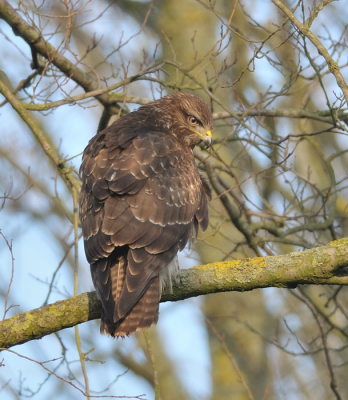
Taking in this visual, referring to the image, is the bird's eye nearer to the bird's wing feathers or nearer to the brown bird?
the brown bird

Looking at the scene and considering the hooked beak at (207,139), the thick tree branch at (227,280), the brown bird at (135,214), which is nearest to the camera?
the thick tree branch at (227,280)

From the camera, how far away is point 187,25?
10.1 meters

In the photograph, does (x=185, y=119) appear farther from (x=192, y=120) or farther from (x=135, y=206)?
(x=135, y=206)

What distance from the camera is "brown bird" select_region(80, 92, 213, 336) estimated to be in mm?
4754

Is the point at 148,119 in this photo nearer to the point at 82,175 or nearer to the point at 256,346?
the point at 82,175

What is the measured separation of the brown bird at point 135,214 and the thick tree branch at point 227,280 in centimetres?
22

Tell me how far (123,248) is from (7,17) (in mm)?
3186

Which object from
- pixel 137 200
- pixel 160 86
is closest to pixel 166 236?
pixel 137 200

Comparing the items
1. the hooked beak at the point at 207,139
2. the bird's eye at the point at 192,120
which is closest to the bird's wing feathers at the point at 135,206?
the hooked beak at the point at 207,139

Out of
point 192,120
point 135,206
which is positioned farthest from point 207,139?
point 135,206

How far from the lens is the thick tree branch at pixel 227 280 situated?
163 inches

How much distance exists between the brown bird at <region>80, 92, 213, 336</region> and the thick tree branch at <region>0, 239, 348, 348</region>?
218 mm

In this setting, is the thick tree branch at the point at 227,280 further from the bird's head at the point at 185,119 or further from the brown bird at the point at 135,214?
the bird's head at the point at 185,119

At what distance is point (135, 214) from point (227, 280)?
3.18ft
